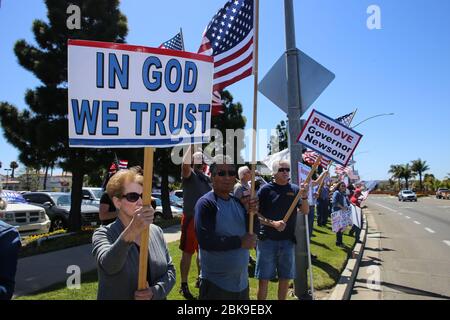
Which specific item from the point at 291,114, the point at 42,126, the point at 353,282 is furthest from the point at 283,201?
the point at 42,126

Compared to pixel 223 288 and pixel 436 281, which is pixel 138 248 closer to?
pixel 223 288

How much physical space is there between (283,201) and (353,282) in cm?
355

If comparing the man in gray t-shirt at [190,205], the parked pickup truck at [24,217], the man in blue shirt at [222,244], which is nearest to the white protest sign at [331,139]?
the man in gray t-shirt at [190,205]

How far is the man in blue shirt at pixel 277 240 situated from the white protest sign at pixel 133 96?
2.33 meters

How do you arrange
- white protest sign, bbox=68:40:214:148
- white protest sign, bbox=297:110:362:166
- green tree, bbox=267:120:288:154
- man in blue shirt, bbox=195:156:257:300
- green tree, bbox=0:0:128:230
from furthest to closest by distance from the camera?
1. green tree, bbox=267:120:288:154
2. green tree, bbox=0:0:128:230
3. white protest sign, bbox=297:110:362:166
4. man in blue shirt, bbox=195:156:257:300
5. white protest sign, bbox=68:40:214:148

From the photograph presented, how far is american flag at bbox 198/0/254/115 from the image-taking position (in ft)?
13.0

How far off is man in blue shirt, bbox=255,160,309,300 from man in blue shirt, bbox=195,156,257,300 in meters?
1.17

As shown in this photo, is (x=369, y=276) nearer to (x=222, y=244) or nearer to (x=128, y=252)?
(x=222, y=244)

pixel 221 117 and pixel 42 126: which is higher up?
pixel 221 117

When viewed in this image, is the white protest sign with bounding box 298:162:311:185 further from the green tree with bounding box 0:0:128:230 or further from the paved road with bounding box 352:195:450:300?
the green tree with bounding box 0:0:128:230

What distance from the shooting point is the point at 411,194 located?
5388 cm

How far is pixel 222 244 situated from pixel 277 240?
64.4 inches

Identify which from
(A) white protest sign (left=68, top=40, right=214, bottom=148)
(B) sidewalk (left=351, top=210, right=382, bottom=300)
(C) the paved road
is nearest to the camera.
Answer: (A) white protest sign (left=68, top=40, right=214, bottom=148)

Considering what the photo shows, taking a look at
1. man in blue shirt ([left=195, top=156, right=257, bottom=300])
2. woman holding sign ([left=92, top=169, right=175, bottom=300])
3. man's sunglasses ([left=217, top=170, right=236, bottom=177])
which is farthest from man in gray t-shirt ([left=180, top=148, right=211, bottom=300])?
woman holding sign ([left=92, top=169, right=175, bottom=300])
